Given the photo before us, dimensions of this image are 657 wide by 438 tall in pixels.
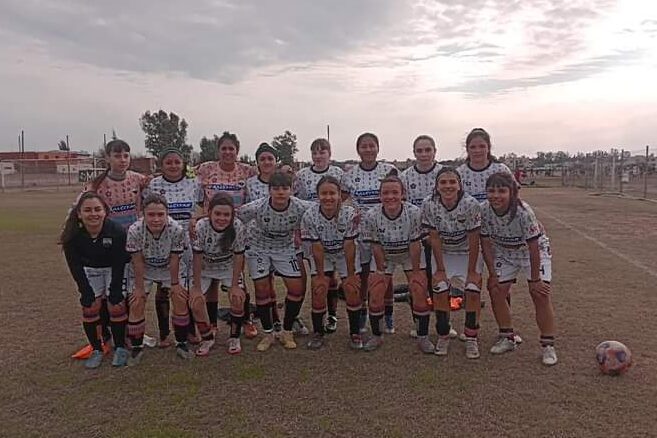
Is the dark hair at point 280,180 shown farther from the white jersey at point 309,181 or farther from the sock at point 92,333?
the sock at point 92,333

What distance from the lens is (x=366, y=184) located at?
6.02 meters

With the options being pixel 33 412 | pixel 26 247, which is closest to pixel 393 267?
pixel 33 412

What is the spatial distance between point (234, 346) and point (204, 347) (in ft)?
0.84

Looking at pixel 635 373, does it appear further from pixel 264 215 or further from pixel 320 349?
pixel 264 215

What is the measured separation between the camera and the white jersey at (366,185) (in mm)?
5992

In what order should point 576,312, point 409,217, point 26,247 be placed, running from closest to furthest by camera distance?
1. point 409,217
2. point 576,312
3. point 26,247

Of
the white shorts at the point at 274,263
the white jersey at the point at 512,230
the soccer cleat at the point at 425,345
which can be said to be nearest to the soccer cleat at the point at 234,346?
the white shorts at the point at 274,263

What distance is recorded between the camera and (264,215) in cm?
565

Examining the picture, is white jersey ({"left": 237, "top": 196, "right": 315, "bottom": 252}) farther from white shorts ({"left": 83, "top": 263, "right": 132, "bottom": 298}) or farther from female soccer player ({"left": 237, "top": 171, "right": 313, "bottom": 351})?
white shorts ({"left": 83, "top": 263, "right": 132, "bottom": 298})

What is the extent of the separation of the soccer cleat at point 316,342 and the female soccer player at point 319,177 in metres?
0.39

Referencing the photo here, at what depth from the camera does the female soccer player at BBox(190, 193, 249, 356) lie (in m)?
5.38

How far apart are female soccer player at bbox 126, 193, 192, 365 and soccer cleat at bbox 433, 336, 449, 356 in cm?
208

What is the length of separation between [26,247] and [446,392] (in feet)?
34.1

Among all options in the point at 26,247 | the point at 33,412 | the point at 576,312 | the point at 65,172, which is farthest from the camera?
the point at 65,172
